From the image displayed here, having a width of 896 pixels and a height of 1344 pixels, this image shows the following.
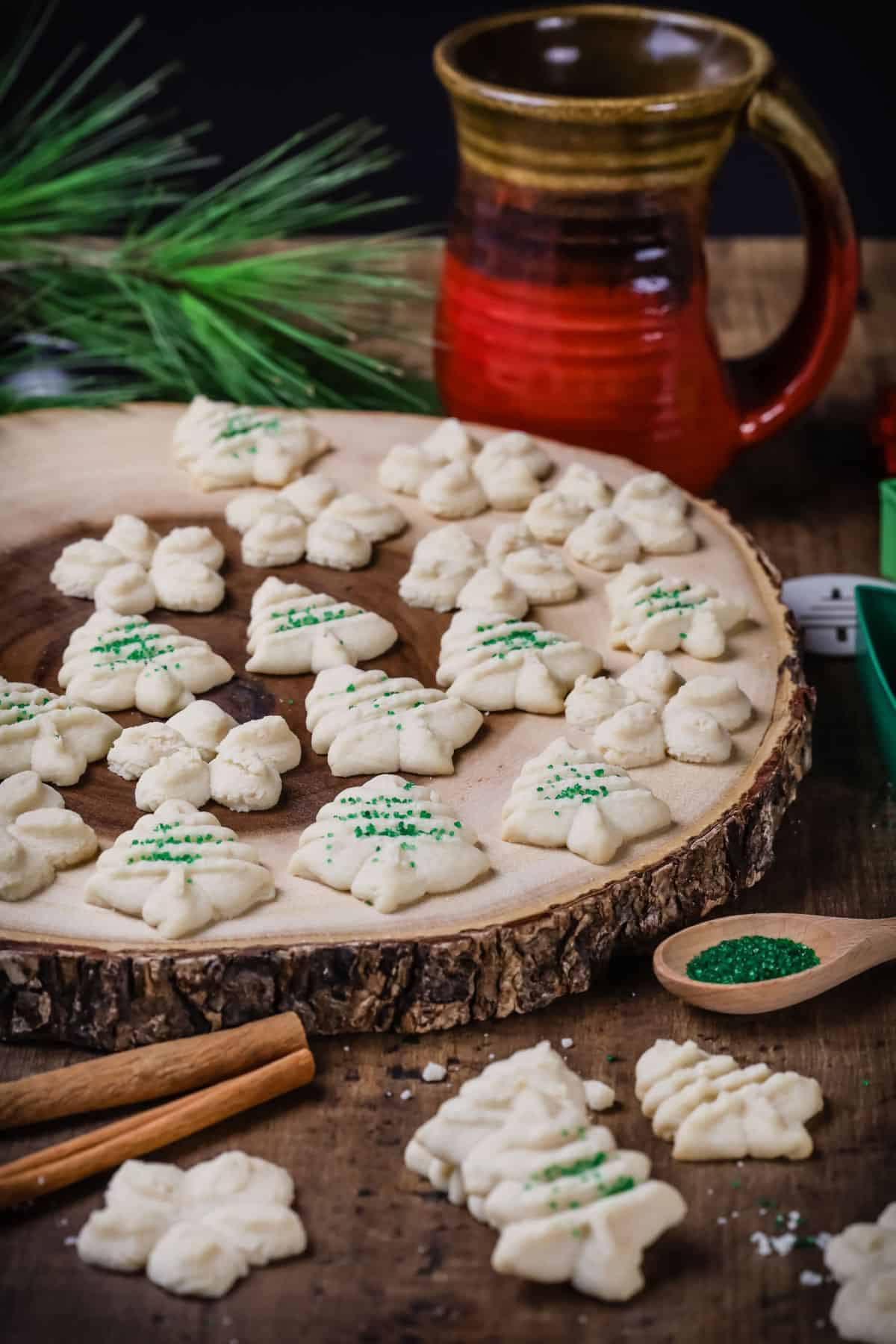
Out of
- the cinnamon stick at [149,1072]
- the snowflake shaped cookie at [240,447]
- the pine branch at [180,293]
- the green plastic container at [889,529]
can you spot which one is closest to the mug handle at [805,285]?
the green plastic container at [889,529]

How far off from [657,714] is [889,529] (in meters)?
0.62

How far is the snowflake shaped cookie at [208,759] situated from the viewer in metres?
1.32

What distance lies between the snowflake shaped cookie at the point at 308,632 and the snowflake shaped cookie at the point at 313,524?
10 centimetres

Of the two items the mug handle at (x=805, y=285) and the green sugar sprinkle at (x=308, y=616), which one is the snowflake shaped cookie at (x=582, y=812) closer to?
the green sugar sprinkle at (x=308, y=616)

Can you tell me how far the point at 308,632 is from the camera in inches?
59.4

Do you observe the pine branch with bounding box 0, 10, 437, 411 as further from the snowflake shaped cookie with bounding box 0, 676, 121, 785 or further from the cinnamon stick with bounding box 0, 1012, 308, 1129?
the cinnamon stick with bounding box 0, 1012, 308, 1129

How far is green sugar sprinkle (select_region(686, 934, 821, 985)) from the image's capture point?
125 cm

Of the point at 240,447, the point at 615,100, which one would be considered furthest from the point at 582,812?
the point at 615,100

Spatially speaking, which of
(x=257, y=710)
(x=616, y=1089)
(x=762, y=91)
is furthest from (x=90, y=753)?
(x=762, y=91)

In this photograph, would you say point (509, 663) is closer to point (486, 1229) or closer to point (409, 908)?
point (409, 908)

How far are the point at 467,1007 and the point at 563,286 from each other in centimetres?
90

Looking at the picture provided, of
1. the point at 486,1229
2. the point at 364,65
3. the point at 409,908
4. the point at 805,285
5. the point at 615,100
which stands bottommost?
the point at 486,1229

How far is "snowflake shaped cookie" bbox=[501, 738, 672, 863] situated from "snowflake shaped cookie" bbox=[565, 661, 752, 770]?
57 millimetres

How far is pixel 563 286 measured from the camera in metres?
1.78
